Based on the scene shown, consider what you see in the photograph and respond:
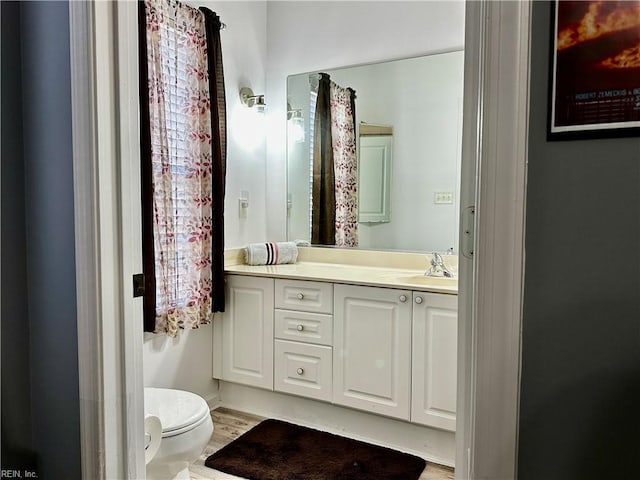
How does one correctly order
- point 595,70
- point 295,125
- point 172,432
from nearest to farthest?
1. point 595,70
2. point 172,432
3. point 295,125

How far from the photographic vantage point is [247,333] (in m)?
2.78

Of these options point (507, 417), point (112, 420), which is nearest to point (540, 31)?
point (507, 417)

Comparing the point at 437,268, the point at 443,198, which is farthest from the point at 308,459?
the point at 443,198

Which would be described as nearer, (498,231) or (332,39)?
(498,231)

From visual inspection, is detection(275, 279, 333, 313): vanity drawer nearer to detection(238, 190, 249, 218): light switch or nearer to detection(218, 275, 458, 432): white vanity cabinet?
detection(218, 275, 458, 432): white vanity cabinet

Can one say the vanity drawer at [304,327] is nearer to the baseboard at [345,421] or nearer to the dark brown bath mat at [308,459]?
the baseboard at [345,421]

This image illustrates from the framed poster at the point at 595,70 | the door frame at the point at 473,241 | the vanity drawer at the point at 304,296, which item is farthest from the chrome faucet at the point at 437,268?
the framed poster at the point at 595,70

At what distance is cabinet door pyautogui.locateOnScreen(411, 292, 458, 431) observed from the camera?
7.32 feet

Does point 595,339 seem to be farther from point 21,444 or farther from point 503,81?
point 21,444

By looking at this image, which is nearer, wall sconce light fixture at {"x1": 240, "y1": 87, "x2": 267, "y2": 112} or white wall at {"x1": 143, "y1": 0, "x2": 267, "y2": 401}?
white wall at {"x1": 143, "y1": 0, "x2": 267, "y2": 401}

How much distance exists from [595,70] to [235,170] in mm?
2442

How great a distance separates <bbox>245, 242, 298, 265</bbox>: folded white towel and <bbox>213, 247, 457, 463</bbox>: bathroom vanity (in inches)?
3.1

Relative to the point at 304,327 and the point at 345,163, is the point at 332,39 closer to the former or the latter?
the point at 345,163

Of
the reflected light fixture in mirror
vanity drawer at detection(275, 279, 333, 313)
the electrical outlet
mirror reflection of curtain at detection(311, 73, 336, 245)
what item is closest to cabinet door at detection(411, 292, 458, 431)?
vanity drawer at detection(275, 279, 333, 313)
